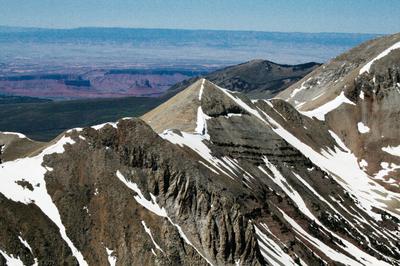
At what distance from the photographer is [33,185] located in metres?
73.1

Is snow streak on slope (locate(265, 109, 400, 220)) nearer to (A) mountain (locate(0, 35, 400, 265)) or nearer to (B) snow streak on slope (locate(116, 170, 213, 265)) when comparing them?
(A) mountain (locate(0, 35, 400, 265))

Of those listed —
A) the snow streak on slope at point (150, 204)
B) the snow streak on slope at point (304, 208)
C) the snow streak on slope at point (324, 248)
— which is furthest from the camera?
the snow streak on slope at point (304, 208)

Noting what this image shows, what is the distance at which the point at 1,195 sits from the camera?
6881 cm

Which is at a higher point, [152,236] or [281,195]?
[152,236]

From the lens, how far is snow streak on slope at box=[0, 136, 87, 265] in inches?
2758

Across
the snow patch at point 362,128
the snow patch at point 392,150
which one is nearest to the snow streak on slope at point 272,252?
the snow patch at point 392,150

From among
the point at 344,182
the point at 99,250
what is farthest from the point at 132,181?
the point at 344,182

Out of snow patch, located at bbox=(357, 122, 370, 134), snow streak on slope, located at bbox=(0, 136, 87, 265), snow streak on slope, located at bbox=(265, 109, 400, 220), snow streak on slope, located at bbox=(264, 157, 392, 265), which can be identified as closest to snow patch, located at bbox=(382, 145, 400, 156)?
snow patch, located at bbox=(357, 122, 370, 134)

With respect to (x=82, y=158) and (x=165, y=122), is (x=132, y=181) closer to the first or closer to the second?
(x=82, y=158)

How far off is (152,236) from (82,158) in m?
13.4

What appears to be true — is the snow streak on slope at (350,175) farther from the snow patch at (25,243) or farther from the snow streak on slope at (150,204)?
the snow patch at (25,243)

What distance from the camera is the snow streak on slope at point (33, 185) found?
70.1m

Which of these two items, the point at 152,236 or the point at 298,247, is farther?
the point at 298,247

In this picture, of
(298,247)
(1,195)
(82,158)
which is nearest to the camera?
(1,195)
